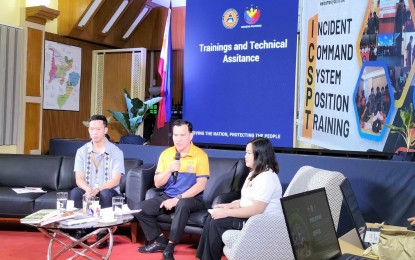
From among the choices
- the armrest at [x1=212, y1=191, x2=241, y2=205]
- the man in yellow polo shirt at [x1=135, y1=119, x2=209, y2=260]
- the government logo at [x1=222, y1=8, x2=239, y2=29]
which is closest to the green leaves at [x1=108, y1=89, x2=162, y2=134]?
the government logo at [x1=222, y1=8, x2=239, y2=29]

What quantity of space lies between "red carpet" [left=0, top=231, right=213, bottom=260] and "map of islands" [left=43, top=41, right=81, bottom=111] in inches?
116

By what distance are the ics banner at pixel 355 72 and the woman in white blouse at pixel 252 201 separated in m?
2.20

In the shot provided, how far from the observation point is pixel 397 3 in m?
4.95

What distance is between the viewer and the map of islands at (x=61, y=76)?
23.5 ft

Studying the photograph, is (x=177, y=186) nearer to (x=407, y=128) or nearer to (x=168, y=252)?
(x=168, y=252)

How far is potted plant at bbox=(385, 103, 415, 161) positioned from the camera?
14.4 ft

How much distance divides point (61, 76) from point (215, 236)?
493cm

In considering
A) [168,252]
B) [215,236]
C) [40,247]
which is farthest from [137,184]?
[215,236]

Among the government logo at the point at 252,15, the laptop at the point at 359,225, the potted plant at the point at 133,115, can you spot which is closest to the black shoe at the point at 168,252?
the laptop at the point at 359,225

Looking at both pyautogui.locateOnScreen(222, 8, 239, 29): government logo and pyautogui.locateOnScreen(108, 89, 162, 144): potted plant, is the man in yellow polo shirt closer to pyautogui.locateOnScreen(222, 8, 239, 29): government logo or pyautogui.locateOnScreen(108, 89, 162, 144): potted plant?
pyautogui.locateOnScreen(222, 8, 239, 29): government logo

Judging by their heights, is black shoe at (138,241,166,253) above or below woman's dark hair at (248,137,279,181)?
below

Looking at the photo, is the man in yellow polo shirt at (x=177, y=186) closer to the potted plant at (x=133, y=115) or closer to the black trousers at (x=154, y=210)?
the black trousers at (x=154, y=210)

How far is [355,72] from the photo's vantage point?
17.3 ft

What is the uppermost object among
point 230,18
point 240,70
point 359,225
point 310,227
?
point 230,18
